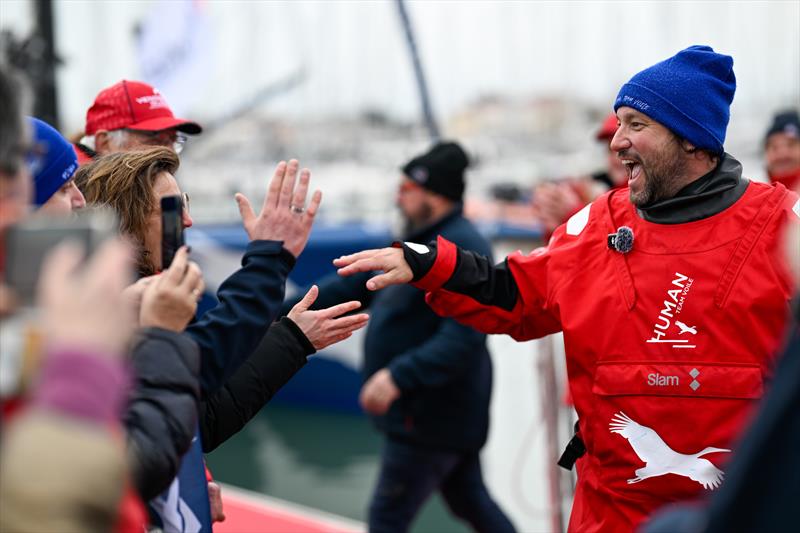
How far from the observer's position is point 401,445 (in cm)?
410

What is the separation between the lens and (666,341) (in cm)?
224

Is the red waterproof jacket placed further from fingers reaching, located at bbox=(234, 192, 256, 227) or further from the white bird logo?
fingers reaching, located at bbox=(234, 192, 256, 227)

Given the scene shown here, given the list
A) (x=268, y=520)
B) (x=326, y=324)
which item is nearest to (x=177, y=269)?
(x=326, y=324)

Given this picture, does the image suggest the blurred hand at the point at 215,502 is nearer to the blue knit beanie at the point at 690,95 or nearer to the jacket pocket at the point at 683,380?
the jacket pocket at the point at 683,380

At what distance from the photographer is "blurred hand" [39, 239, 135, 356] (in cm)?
114

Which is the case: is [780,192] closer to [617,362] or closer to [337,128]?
[617,362]

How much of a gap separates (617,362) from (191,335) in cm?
105

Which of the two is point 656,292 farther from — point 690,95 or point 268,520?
point 268,520

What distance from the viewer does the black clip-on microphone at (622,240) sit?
7.67 ft

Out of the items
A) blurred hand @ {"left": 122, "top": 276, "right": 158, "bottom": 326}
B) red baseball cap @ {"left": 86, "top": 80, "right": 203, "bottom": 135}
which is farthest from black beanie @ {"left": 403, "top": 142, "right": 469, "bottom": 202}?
blurred hand @ {"left": 122, "top": 276, "right": 158, "bottom": 326}

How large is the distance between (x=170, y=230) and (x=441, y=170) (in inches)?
107

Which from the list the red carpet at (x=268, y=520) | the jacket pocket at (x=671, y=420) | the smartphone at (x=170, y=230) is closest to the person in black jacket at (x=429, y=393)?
the red carpet at (x=268, y=520)

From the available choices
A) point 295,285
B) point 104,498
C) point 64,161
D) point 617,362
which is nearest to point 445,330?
point 617,362

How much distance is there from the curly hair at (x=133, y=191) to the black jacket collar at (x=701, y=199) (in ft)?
4.00
